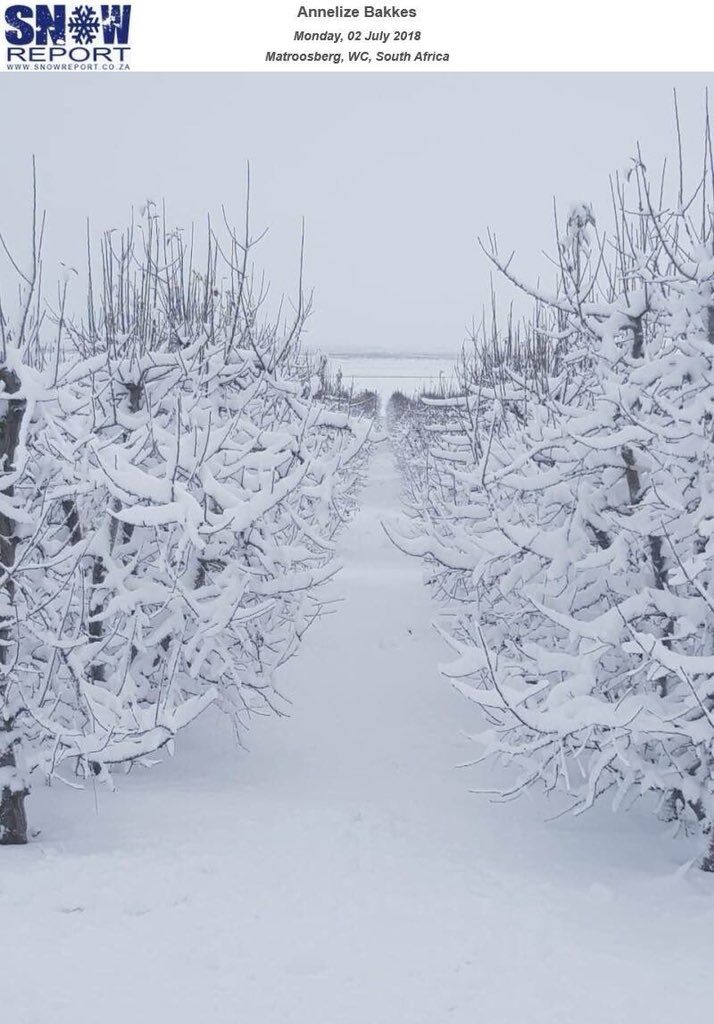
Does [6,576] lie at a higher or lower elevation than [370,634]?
higher

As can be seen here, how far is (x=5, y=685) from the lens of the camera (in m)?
5.61

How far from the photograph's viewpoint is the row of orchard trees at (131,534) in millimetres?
5391

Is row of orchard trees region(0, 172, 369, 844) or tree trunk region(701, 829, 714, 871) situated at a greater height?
row of orchard trees region(0, 172, 369, 844)

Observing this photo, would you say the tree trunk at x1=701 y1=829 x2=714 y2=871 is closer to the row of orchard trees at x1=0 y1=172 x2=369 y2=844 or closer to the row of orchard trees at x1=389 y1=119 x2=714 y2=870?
the row of orchard trees at x1=389 y1=119 x2=714 y2=870

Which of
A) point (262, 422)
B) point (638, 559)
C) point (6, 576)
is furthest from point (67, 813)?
point (262, 422)

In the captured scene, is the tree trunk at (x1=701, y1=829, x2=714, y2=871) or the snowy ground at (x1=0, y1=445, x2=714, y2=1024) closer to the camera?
the snowy ground at (x1=0, y1=445, x2=714, y2=1024)

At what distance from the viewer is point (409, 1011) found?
404 centimetres

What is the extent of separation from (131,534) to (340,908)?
3.90m

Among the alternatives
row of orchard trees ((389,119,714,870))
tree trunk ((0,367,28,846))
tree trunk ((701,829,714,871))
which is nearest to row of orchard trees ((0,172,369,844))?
tree trunk ((0,367,28,846))

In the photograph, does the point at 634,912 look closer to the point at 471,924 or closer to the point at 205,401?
the point at 471,924

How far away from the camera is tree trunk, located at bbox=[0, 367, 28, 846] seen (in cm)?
550

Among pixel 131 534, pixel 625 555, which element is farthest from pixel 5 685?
pixel 625 555

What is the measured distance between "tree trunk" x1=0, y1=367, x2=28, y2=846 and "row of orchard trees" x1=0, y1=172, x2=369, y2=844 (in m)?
0.01

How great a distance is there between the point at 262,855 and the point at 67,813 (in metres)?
1.63
